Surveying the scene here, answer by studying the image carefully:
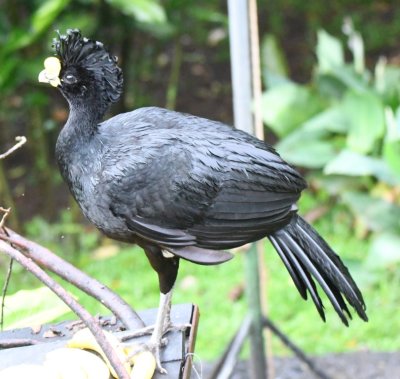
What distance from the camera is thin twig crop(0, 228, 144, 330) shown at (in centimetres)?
143

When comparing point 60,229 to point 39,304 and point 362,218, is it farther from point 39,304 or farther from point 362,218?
point 39,304

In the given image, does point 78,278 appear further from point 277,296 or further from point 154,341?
point 277,296

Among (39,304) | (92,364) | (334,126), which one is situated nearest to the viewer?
(92,364)

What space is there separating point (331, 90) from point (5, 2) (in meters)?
1.61

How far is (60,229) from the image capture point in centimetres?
382

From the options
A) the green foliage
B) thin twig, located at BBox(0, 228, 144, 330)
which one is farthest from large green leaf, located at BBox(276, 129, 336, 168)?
thin twig, located at BBox(0, 228, 144, 330)

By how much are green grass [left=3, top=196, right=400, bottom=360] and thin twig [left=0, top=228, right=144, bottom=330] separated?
128cm

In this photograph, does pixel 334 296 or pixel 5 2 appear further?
pixel 5 2

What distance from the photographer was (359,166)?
316 centimetres

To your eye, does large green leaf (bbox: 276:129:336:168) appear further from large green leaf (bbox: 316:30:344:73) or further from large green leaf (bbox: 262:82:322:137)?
large green leaf (bbox: 316:30:344:73)

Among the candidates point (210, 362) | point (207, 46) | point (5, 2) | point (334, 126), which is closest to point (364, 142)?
point (334, 126)

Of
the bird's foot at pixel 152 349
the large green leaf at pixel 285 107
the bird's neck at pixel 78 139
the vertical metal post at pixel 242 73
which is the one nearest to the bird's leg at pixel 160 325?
the bird's foot at pixel 152 349

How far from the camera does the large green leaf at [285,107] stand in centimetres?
371

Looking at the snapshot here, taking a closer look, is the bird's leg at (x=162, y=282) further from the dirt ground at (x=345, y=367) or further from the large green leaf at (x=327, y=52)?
the large green leaf at (x=327, y=52)
